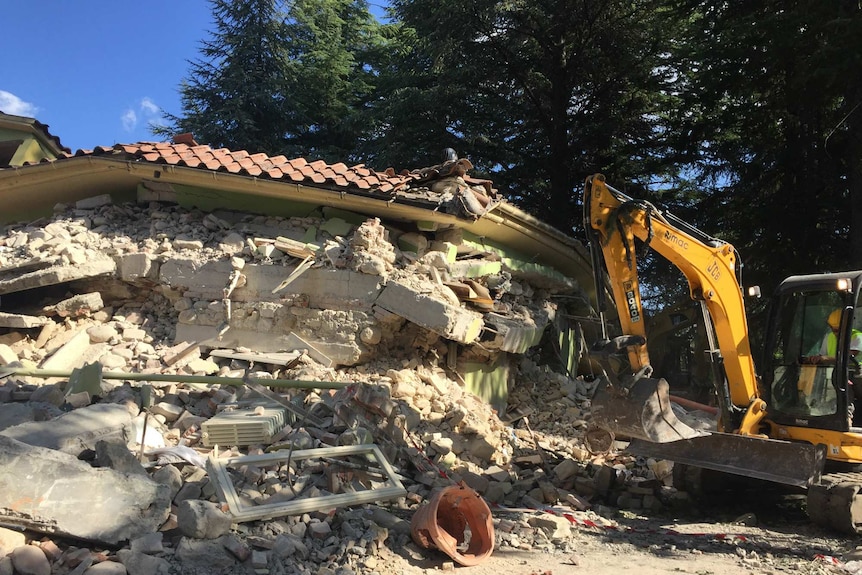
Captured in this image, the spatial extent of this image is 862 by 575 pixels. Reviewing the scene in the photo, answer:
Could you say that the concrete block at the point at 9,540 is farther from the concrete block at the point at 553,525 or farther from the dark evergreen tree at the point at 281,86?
the dark evergreen tree at the point at 281,86

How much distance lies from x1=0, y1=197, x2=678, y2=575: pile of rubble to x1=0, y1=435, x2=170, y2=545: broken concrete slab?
0.01 meters

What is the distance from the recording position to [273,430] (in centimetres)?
569

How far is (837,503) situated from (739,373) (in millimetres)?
1451

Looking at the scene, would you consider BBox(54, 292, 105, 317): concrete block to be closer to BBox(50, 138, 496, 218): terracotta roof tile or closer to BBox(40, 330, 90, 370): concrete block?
BBox(40, 330, 90, 370): concrete block

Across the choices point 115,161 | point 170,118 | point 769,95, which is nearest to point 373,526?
point 115,161

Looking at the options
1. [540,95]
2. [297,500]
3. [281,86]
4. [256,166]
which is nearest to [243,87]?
[281,86]

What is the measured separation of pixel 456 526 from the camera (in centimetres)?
508

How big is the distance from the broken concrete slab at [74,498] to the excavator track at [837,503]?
5613 mm

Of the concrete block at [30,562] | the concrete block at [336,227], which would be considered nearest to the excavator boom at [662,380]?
the concrete block at [336,227]

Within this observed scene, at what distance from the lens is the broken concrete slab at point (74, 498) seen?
156 inches

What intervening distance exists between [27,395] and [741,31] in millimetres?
11167

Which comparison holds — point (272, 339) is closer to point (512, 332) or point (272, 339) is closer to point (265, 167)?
point (265, 167)

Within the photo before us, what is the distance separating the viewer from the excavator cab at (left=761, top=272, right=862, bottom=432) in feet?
20.4

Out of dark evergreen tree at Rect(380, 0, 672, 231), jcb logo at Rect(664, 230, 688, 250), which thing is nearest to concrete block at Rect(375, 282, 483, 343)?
jcb logo at Rect(664, 230, 688, 250)
